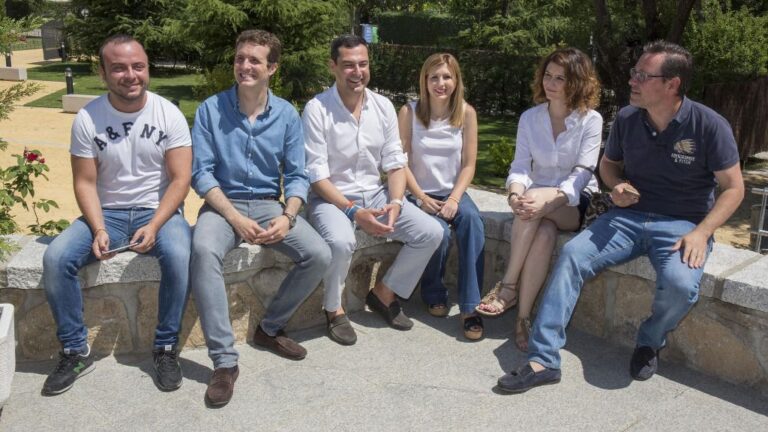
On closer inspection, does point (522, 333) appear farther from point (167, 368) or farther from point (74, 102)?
point (74, 102)

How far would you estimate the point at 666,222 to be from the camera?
368 cm

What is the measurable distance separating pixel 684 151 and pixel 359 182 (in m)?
1.67

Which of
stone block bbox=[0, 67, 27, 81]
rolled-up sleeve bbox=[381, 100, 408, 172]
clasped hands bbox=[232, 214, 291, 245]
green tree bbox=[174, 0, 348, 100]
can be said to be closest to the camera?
clasped hands bbox=[232, 214, 291, 245]

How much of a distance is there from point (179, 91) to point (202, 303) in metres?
16.9

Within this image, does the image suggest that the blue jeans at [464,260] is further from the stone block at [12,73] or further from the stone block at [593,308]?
the stone block at [12,73]

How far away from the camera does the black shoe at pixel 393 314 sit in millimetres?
4145

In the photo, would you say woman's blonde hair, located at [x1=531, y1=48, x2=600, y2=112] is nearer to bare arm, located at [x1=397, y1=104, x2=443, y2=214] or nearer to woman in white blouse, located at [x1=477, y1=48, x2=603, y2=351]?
woman in white blouse, located at [x1=477, y1=48, x2=603, y2=351]

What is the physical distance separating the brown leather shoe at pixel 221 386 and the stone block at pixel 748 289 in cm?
227

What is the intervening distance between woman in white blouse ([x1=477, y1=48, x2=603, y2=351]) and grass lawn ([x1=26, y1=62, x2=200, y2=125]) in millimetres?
11074

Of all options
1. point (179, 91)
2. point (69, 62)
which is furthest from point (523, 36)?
point (69, 62)

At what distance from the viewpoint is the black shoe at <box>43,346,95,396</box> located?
331 cm

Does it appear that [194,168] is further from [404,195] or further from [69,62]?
[69,62]

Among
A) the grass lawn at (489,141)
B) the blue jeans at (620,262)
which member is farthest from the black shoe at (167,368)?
the grass lawn at (489,141)

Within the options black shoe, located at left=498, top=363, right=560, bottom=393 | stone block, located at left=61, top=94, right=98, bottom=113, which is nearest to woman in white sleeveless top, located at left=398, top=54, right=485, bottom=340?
black shoe, located at left=498, top=363, right=560, bottom=393
